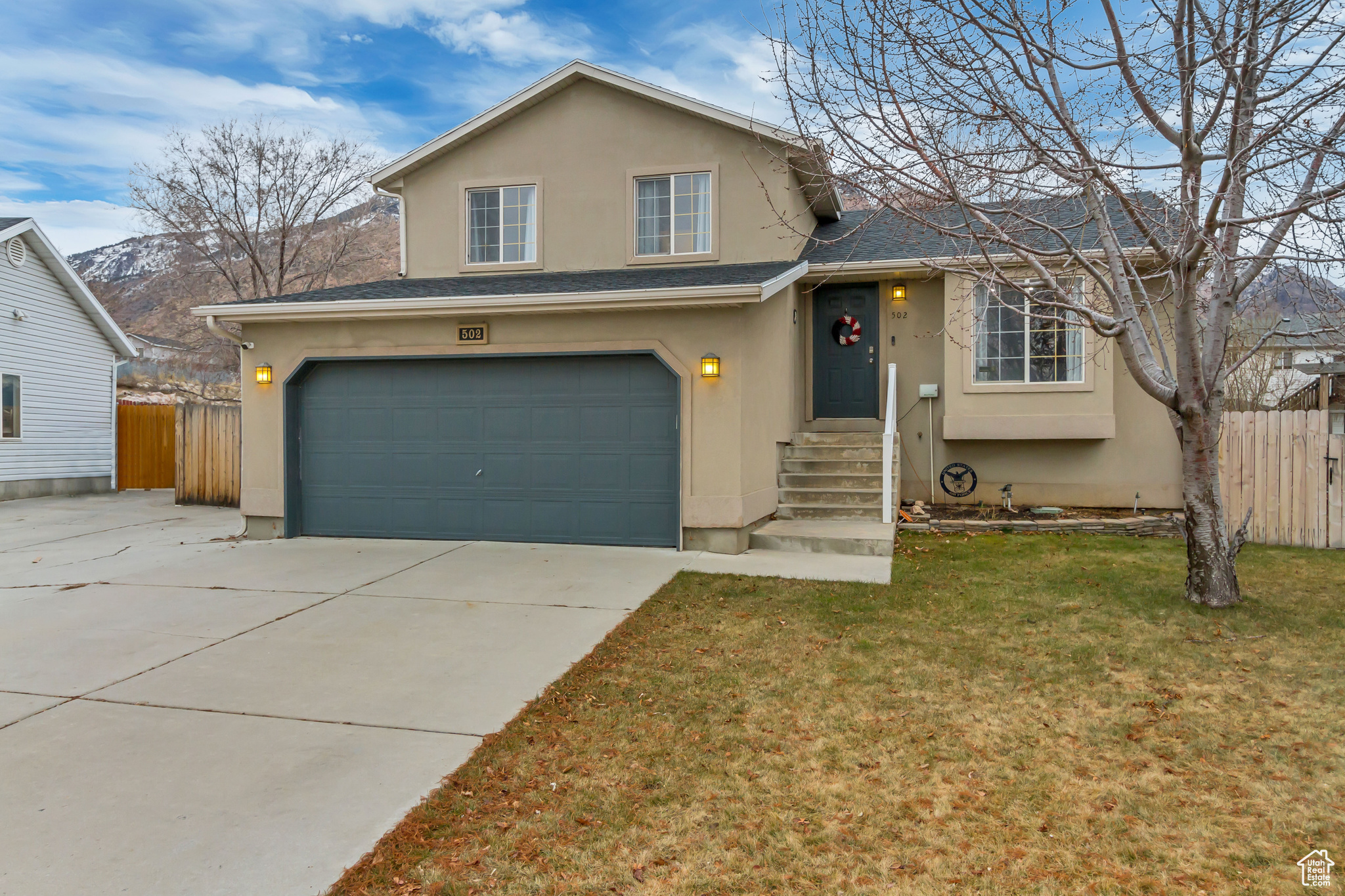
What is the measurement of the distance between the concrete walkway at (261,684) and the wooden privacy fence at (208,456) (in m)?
4.54

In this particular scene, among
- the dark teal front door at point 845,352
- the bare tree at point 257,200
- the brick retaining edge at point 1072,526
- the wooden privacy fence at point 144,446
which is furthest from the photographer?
the bare tree at point 257,200

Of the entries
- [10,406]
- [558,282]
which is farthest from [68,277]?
[558,282]

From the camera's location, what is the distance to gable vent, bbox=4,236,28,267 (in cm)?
1520

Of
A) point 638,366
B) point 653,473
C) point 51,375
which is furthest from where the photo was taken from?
point 51,375

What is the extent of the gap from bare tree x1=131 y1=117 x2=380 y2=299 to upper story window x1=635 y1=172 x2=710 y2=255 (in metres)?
18.5

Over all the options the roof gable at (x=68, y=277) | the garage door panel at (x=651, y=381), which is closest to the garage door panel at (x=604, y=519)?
the garage door panel at (x=651, y=381)

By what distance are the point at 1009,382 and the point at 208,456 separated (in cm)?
1333

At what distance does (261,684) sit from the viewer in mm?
4684

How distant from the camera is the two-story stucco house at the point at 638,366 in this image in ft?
29.1

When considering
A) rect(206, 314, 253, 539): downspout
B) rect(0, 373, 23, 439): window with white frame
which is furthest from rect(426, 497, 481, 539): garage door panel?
rect(0, 373, 23, 439): window with white frame

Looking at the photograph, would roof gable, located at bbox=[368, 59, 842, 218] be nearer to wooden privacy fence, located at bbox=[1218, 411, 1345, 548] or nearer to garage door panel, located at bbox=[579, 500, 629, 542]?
garage door panel, located at bbox=[579, 500, 629, 542]

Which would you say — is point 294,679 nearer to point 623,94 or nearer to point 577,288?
point 577,288

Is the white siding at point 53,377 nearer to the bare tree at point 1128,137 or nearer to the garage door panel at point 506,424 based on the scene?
the garage door panel at point 506,424

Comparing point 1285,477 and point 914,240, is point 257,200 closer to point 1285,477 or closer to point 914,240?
point 914,240
